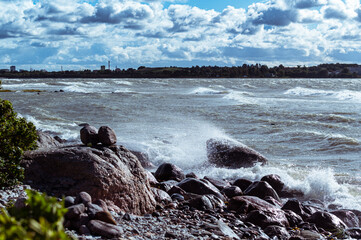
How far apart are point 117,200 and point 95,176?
48 cm

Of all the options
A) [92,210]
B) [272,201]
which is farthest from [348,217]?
[92,210]

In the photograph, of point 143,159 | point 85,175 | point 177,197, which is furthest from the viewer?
point 143,159

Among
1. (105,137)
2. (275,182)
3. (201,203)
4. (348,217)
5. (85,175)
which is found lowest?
(348,217)

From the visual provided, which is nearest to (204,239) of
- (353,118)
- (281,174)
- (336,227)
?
(336,227)

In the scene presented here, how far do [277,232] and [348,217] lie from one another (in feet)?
7.04

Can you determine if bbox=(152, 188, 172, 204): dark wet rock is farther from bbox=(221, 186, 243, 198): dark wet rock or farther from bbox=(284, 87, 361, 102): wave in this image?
bbox=(284, 87, 361, 102): wave

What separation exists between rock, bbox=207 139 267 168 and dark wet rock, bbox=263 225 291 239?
17.4 ft

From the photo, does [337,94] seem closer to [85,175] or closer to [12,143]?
[85,175]

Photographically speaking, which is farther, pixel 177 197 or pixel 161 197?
pixel 177 197

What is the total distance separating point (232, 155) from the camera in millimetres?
12062

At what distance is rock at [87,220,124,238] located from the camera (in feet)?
14.4

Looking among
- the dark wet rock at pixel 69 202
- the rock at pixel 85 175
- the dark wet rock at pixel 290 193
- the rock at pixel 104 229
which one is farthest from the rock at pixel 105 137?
the dark wet rock at pixel 290 193

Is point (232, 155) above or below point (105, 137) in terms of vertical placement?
below

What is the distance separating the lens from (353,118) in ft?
73.4
